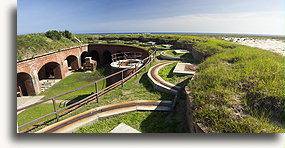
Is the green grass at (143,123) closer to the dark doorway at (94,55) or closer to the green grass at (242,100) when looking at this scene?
the green grass at (242,100)

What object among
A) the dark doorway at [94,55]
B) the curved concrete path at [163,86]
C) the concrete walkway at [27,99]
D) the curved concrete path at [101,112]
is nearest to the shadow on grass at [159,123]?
the curved concrete path at [101,112]

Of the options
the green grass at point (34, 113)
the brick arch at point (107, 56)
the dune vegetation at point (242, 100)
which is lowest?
the green grass at point (34, 113)

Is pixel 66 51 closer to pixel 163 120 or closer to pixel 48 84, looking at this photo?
pixel 48 84

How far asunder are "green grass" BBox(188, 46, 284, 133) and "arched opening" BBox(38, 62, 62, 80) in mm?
19799

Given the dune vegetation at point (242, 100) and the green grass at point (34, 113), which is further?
the green grass at point (34, 113)

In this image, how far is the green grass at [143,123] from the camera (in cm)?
374

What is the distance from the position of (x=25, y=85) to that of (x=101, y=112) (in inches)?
568

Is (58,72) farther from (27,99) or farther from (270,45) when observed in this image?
(270,45)

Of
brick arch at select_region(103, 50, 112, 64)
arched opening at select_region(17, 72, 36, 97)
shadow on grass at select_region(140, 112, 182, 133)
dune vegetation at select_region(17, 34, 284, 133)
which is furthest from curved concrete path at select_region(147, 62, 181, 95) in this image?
brick arch at select_region(103, 50, 112, 64)

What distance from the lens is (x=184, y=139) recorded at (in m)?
2.73

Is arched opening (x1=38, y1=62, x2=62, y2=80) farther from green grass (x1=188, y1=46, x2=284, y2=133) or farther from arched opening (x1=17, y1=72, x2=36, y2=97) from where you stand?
green grass (x1=188, y1=46, x2=284, y2=133)

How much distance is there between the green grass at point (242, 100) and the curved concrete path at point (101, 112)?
172cm

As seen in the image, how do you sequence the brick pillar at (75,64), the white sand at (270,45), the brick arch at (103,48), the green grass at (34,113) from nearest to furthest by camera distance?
the green grass at (34,113) < the white sand at (270,45) < the brick pillar at (75,64) < the brick arch at (103,48)

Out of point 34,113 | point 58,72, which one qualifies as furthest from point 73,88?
point 58,72
